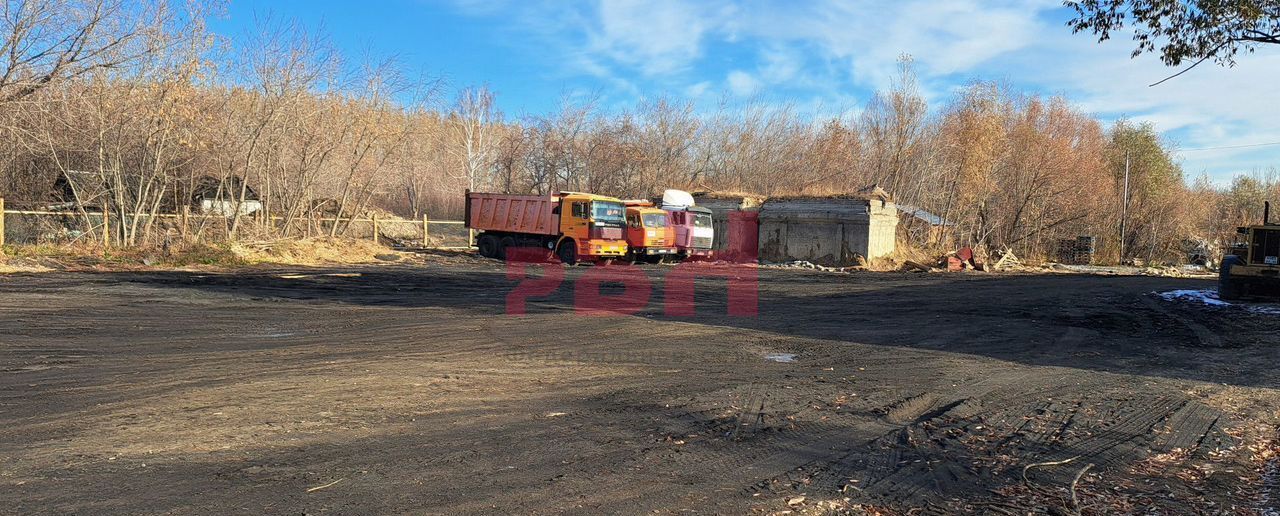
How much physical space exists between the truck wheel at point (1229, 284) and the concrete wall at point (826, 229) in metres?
13.6

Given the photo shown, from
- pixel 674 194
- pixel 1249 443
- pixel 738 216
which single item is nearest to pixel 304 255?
pixel 674 194

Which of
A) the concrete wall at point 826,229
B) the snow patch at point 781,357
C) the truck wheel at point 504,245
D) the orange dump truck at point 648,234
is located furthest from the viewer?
the concrete wall at point 826,229

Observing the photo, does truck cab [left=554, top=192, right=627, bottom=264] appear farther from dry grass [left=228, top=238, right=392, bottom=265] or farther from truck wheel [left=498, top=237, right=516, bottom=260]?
A: dry grass [left=228, top=238, right=392, bottom=265]

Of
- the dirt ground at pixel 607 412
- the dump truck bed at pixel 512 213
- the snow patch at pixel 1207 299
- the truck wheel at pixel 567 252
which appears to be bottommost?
the dirt ground at pixel 607 412

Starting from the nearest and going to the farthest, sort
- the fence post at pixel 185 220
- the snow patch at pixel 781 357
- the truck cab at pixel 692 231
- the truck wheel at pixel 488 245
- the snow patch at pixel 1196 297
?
1. the snow patch at pixel 781 357
2. the snow patch at pixel 1196 297
3. the fence post at pixel 185 220
4. the truck wheel at pixel 488 245
5. the truck cab at pixel 692 231

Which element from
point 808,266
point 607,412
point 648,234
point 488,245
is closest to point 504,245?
point 488,245

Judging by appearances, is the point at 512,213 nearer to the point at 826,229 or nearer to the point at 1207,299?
the point at 826,229

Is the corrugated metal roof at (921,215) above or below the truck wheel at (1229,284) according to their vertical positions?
above

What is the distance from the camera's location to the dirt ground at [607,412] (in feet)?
15.0

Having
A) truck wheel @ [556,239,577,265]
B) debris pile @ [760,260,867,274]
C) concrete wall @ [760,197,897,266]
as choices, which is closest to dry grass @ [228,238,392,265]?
truck wheel @ [556,239,577,265]

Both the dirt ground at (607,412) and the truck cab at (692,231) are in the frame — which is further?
the truck cab at (692,231)

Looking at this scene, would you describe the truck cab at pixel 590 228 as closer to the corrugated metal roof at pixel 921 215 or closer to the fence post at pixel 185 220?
the fence post at pixel 185 220

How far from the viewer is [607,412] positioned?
6527 millimetres

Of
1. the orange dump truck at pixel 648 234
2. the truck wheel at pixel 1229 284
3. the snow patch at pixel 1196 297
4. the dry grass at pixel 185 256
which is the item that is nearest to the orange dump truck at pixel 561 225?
the orange dump truck at pixel 648 234
